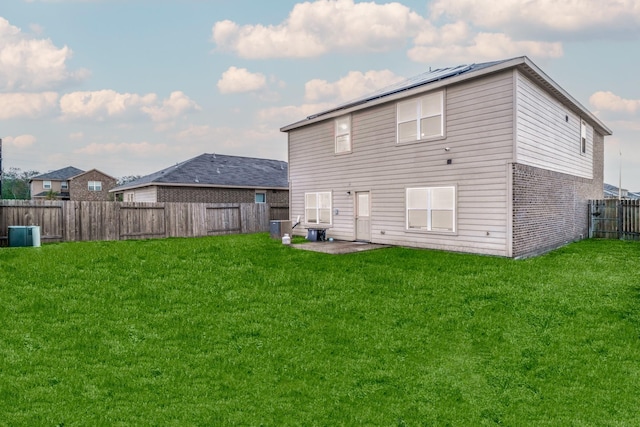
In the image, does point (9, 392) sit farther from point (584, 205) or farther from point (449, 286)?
point (584, 205)

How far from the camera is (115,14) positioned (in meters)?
19.8

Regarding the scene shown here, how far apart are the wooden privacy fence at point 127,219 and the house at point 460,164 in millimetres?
5228

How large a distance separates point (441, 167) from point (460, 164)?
27.9 inches

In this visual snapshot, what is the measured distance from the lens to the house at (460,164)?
37.9 feet

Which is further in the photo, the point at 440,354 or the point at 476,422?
the point at 440,354

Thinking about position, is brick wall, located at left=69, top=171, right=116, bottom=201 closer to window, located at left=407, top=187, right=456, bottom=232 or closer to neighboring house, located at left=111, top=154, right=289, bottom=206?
neighboring house, located at left=111, top=154, right=289, bottom=206

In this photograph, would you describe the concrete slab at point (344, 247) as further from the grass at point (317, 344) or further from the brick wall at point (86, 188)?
the brick wall at point (86, 188)


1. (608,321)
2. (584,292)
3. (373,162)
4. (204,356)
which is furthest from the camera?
(373,162)

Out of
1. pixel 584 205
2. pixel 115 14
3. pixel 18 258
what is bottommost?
pixel 18 258

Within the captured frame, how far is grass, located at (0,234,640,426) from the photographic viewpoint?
13.6 ft

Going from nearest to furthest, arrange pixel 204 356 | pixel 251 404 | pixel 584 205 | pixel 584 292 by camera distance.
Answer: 1. pixel 251 404
2. pixel 204 356
3. pixel 584 292
4. pixel 584 205

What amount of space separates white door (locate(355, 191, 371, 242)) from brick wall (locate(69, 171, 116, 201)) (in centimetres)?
4566

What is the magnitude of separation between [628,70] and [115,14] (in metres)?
28.2

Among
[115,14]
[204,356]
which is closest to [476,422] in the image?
[204,356]
